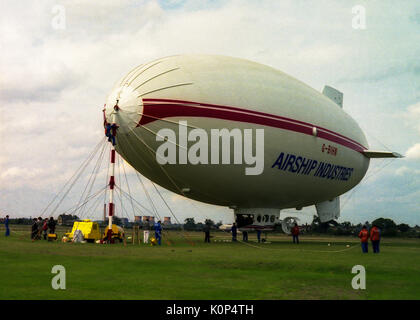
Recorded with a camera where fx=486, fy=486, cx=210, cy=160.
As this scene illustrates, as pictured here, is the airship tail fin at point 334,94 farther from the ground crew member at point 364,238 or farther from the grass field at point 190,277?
the grass field at point 190,277

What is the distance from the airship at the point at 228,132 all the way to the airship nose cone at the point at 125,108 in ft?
0.19

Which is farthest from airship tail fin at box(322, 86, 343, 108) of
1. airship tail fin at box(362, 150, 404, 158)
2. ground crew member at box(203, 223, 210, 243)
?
ground crew member at box(203, 223, 210, 243)

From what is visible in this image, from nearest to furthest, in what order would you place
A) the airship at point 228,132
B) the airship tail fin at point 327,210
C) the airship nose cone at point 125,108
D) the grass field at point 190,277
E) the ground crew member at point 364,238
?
1. the grass field at point 190,277
2. the airship nose cone at point 125,108
3. the airship at point 228,132
4. the ground crew member at point 364,238
5. the airship tail fin at point 327,210

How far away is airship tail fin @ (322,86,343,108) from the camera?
42969mm

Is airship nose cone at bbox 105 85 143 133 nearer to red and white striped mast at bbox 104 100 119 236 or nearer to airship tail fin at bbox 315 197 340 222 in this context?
red and white striped mast at bbox 104 100 119 236

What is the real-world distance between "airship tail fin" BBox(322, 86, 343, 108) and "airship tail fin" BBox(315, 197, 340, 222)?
28.8 feet

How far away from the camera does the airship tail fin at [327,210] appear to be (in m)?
41.6

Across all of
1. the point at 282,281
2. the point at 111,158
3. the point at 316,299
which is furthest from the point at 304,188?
the point at 316,299

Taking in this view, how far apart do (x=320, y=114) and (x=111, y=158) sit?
1456 centimetres

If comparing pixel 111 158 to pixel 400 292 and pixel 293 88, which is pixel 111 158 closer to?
pixel 293 88

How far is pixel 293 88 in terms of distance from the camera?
32656 millimetres

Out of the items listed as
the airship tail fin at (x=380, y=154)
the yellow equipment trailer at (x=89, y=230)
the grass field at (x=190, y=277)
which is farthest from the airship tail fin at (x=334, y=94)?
the grass field at (x=190, y=277)

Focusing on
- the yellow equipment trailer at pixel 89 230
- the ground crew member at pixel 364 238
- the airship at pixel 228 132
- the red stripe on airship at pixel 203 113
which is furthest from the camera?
the yellow equipment trailer at pixel 89 230

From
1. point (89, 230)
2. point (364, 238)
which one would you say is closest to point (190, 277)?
point (364, 238)
